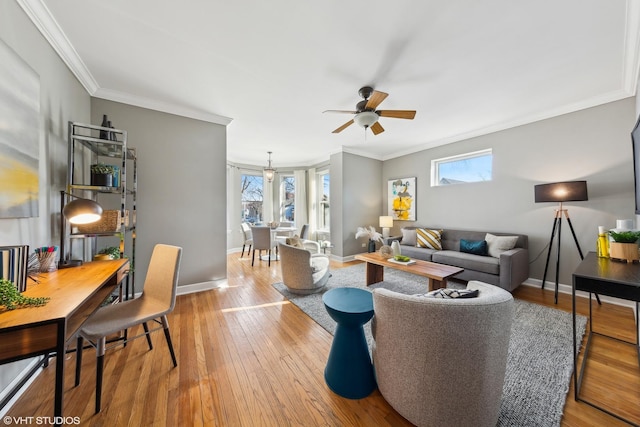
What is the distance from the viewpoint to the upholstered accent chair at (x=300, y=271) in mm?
3055

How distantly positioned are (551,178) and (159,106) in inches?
224

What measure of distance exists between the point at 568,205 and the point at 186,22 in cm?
503

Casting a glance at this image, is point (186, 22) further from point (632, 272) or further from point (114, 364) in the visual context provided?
point (632, 272)

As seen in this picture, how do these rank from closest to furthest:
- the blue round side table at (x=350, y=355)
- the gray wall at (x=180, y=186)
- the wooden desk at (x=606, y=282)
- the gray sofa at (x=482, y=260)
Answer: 1. the wooden desk at (x=606, y=282)
2. the blue round side table at (x=350, y=355)
3. the gray wall at (x=180, y=186)
4. the gray sofa at (x=482, y=260)

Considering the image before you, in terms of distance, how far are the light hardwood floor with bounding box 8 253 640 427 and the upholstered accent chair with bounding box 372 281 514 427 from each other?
0.31m

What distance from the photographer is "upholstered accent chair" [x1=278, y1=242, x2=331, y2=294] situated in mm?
3055

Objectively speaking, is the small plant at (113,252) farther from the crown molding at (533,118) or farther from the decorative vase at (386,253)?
the crown molding at (533,118)

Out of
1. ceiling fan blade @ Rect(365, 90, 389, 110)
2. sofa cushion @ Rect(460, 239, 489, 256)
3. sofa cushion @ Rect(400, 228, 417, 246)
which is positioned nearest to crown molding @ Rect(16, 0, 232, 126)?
ceiling fan blade @ Rect(365, 90, 389, 110)

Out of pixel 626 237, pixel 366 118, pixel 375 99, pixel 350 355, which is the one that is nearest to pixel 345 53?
pixel 375 99

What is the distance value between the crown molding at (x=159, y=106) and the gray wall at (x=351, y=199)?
2.68 meters

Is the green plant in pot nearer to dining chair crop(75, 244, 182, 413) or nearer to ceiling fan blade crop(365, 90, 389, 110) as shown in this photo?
dining chair crop(75, 244, 182, 413)

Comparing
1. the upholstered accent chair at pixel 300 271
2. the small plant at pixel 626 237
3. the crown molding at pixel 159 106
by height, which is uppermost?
the crown molding at pixel 159 106

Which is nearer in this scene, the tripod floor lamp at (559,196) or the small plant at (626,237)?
the small plant at (626,237)

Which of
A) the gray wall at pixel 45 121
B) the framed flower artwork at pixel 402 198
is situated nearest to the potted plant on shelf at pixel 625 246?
the framed flower artwork at pixel 402 198
